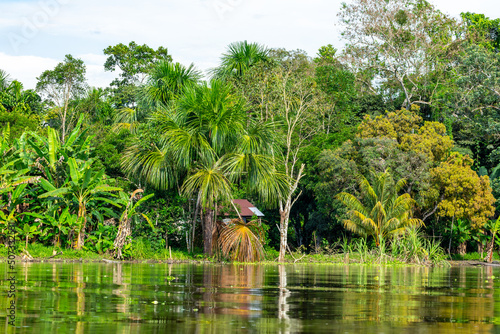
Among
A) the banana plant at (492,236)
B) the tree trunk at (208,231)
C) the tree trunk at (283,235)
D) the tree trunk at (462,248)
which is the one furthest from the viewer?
the tree trunk at (462,248)

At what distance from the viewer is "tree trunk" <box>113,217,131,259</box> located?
880 inches

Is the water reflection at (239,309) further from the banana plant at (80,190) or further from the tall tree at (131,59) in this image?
the tall tree at (131,59)

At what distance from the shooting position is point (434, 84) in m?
38.2

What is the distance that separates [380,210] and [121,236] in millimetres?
10503

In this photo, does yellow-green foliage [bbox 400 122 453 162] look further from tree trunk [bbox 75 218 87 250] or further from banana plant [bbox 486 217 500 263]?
tree trunk [bbox 75 218 87 250]

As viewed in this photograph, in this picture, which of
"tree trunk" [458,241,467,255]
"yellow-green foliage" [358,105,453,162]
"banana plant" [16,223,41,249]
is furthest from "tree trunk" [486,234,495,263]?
"banana plant" [16,223,41,249]

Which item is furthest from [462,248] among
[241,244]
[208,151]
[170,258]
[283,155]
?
[170,258]

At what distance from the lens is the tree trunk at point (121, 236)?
22.4m

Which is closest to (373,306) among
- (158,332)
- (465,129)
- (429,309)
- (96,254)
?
(429,309)

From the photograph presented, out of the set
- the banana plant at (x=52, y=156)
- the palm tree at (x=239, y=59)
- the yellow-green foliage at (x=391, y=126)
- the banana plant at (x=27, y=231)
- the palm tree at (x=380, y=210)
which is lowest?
the banana plant at (x=27, y=231)

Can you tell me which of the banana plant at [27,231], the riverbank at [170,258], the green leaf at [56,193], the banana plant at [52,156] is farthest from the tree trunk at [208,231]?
the banana plant at [27,231]

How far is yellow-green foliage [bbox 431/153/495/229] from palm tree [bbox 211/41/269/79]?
962 cm

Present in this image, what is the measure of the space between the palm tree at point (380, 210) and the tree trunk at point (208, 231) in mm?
6078

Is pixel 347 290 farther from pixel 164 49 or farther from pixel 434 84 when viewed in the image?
pixel 164 49
